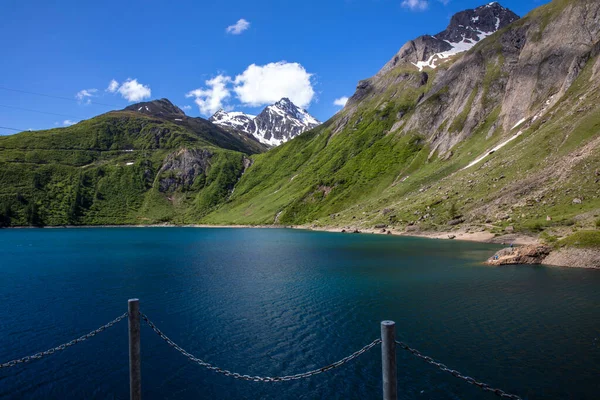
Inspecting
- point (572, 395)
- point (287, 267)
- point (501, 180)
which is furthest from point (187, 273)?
point (501, 180)

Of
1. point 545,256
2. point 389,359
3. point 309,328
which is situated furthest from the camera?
point 545,256

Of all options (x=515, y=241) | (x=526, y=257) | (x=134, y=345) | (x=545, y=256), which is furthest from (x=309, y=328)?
(x=515, y=241)

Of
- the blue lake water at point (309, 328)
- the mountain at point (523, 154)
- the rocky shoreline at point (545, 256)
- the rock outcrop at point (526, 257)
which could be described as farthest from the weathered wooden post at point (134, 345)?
the mountain at point (523, 154)

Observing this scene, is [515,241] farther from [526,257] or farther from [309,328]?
[309,328]

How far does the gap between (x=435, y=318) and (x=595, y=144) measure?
3571 inches

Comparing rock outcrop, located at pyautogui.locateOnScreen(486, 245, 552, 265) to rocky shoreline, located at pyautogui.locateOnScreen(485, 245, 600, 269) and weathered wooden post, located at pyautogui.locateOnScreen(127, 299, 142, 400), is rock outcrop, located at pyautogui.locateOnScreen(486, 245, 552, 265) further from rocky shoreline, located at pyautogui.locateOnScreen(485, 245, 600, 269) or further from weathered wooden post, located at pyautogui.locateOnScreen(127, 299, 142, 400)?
weathered wooden post, located at pyautogui.locateOnScreen(127, 299, 142, 400)

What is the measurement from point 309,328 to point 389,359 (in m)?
22.7

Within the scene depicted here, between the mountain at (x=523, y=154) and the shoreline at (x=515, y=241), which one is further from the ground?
the mountain at (x=523, y=154)

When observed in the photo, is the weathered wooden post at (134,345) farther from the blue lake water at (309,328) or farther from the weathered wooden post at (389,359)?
the blue lake water at (309,328)

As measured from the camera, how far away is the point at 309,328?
31922 mm

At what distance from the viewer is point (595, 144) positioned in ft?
304

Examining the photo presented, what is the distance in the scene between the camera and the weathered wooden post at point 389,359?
33.7 feet

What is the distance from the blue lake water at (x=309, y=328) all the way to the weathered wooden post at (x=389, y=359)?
11.6 metres

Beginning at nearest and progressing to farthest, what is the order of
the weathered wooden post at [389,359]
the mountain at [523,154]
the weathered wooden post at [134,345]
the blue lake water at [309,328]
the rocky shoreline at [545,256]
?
the weathered wooden post at [389,359], the weathered wooden post at [134,345], the blue lake water at [309,328], the rocky shoreline at [545,256], the mountain at [523,154]
